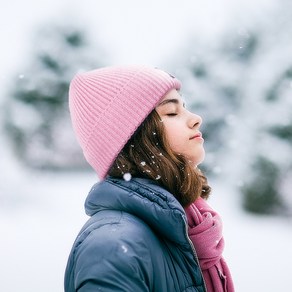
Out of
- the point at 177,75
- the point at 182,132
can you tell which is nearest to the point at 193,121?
the point at 182,132

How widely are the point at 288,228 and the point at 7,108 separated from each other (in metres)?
4.99

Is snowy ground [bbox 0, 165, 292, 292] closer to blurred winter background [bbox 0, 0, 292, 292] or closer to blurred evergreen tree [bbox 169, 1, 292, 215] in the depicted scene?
blurred winter background [bbox 0, 0, 292, 292]

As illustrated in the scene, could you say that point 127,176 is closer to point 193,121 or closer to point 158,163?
point 158,163

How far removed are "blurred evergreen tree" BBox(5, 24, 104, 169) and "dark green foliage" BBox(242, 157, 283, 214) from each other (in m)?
2.90

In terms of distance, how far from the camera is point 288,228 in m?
5.92

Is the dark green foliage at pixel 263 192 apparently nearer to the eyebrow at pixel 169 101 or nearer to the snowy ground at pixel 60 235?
the snowy ground at pixel 60 235

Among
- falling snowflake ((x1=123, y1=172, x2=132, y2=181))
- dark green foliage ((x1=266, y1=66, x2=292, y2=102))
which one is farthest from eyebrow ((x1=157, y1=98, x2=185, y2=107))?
dark green foliage ((x1=266, y1=66, x2=292, y2=102))

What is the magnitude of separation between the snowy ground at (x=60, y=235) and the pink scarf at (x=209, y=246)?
2533mm

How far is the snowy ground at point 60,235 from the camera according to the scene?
4105 mm

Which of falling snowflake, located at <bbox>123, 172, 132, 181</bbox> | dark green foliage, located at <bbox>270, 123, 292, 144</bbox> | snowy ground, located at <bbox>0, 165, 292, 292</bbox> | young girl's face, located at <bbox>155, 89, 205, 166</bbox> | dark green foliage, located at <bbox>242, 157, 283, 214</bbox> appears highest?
dark green foliage, located at <bbox>270, 123, 292, 144</bbox>

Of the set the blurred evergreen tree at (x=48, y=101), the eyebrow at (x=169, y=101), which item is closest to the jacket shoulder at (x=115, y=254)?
the eyebrow at (x=169, y=101)

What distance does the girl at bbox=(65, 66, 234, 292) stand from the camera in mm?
1027

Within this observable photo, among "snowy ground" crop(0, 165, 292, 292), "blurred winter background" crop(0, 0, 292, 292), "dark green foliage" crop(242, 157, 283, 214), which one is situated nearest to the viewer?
"snowy ground" crop(0, 165, 292, 292)

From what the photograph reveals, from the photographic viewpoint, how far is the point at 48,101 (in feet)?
25.4
